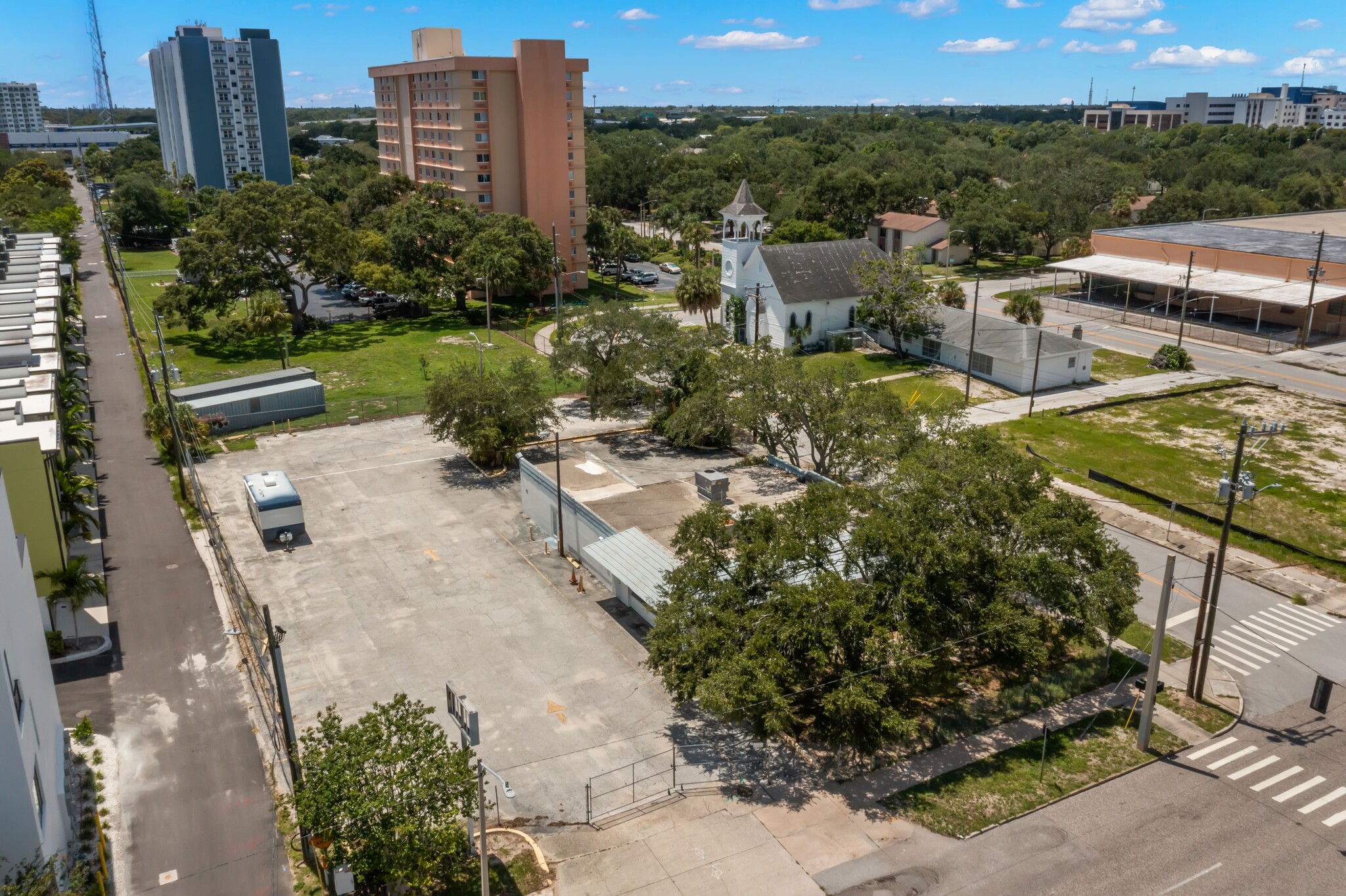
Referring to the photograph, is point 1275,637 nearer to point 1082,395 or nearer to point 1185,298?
point 1082,395

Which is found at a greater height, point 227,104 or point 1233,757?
point 227,104

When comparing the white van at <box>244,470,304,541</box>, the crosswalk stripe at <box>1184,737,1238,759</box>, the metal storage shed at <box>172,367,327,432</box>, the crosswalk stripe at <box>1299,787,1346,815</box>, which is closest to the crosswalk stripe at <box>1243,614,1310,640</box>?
the crosswalk stripe at <box>1184,737,1238,759</box>

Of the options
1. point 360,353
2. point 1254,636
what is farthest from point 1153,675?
point 360,353

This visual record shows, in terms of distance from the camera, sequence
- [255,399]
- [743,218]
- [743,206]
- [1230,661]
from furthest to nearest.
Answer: [743,218], [743,206], [255,399], [1230,661]

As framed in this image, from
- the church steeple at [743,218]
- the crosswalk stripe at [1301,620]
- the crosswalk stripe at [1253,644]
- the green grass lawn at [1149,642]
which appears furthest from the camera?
A: the church steeple at [743,218]

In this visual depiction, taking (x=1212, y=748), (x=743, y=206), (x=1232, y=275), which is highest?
(x=743, y=206)

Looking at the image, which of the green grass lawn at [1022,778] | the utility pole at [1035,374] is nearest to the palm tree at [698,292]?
the utility pole at [1035,374]

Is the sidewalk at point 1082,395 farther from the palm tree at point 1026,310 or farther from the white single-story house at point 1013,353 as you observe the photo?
the palm tree at point 1026,310
